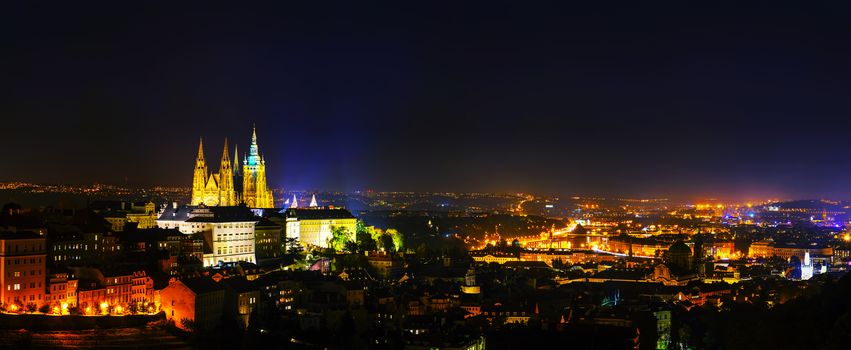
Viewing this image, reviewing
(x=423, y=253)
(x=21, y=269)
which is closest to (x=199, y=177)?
(x=423, y=253)

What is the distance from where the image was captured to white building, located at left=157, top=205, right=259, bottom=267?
53.6m

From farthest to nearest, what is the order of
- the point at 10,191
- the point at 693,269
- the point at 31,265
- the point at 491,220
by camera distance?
the point at 491,220, the point at 10,191, the point at 693,269, the point at 31,265

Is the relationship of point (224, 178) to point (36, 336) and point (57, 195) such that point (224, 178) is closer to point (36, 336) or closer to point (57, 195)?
point (57, 195)

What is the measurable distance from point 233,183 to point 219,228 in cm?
2375

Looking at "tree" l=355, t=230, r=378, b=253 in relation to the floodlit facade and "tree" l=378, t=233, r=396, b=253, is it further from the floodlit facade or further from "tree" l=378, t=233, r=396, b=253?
the floodlit facade

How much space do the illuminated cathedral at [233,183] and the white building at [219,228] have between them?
1402 cm

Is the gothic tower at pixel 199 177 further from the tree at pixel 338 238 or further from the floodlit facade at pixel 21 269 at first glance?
the floodlit facade at pixel 21 269

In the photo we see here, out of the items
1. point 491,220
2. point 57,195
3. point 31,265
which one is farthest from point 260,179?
point 491,220

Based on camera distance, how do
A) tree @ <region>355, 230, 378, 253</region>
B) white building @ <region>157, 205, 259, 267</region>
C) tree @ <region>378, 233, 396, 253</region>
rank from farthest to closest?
1. tree @ <region>378, 233, 396, 253</region>
2. tree @ <region>355, 230, 378, 253</region>
3. white building @ <region>157, 205, 259, 267</region>

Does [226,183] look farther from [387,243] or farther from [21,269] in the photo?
[21,269]

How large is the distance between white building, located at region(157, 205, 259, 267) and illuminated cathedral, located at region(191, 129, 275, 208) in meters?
14.0

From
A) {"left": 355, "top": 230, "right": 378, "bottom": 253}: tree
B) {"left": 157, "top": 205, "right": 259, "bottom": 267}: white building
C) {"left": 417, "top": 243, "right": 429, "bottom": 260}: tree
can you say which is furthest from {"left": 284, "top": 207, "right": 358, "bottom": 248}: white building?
{"left": 157, "top": 205, "right": 259, "bottom": 267}: white building

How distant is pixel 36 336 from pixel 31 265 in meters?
3.53

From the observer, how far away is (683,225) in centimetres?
15988
